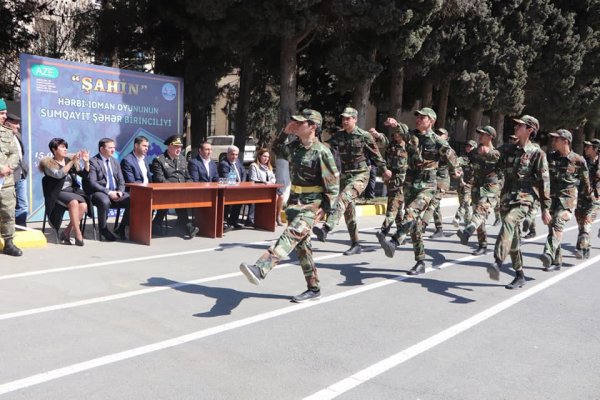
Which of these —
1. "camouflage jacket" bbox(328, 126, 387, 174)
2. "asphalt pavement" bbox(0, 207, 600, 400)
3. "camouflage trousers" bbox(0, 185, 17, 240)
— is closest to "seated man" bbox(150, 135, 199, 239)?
"asphalt pavement" bbox(0, 207, 600, 400)

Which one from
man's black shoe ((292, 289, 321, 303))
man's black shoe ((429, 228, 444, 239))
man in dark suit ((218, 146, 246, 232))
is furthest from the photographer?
man's black shoe ((429, 228, 444, 239))

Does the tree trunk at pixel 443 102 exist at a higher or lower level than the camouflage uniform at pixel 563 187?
higher

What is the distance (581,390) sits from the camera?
4105mm

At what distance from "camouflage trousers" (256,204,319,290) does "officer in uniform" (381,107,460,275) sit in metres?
1.81

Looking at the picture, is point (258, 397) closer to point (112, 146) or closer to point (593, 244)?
point (112, 146)

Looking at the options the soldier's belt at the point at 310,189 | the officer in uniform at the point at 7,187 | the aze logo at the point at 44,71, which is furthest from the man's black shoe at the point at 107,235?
the soldier's belt at the point at 310,189

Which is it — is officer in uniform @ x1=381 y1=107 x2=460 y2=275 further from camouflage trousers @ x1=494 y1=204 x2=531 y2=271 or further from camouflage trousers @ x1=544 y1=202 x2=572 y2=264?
camouflage trousers @ x1=544 y1=202 x2=572 y2=264

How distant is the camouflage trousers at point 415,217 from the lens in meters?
7.26

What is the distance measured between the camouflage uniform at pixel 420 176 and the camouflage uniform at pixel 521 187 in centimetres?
93

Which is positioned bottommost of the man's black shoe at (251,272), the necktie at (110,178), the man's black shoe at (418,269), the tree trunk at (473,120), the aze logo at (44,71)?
the man's black shoe at (418,269)

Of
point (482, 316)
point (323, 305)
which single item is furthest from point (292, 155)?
point (482, 316)

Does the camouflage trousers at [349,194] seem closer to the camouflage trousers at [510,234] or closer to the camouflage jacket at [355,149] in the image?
the camouflage jacket at [355,149]

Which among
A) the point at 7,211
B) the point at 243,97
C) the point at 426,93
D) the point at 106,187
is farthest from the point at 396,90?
the point at 7,211

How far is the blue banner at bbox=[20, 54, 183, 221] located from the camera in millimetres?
9898
